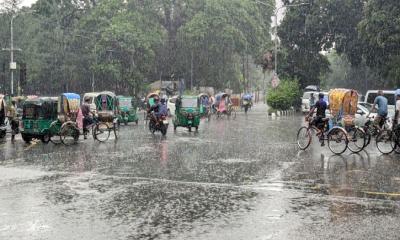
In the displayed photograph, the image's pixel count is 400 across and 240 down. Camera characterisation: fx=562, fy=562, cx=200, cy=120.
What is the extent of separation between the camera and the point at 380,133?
54.4 feet

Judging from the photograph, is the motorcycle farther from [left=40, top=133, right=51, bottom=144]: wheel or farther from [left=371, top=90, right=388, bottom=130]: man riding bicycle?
[left=371, top=90, right=388, bottom=130]: man riding bicycle

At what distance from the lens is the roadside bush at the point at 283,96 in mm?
45531

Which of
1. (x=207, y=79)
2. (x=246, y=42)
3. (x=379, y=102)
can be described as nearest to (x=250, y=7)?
(x=246, y=42)

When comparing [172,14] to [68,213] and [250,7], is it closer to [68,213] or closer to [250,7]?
[250,7]

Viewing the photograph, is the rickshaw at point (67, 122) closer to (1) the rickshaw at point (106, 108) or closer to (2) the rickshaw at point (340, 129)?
(1) the rickshaw at point (106, 108)

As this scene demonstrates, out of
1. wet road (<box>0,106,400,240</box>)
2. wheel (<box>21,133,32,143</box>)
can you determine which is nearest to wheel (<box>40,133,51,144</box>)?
wheel (<box>21,133,32,143</box>)

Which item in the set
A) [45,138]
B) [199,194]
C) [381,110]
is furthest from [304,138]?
[45,138]

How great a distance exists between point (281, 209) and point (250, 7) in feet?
191

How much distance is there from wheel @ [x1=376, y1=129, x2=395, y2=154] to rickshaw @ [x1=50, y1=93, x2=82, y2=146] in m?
10.3

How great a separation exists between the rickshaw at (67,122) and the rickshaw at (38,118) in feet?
0.74

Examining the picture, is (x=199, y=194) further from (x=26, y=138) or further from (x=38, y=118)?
(x=26, y=138)

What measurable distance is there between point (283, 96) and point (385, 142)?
29064mm

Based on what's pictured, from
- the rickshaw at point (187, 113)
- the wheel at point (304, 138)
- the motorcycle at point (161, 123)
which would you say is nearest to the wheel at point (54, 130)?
the motorcycle at point (161, 123)

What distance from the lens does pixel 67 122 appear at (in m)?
19.8
